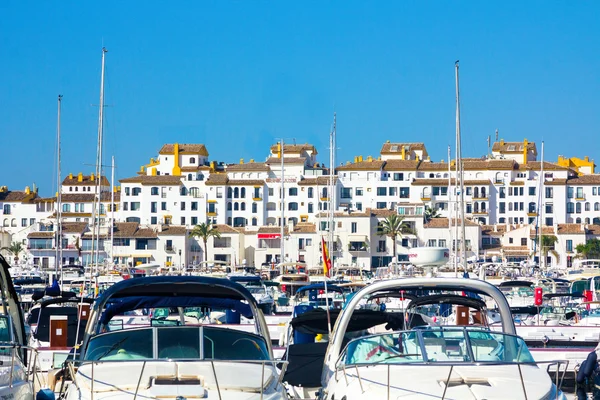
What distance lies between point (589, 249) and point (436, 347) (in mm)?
93943

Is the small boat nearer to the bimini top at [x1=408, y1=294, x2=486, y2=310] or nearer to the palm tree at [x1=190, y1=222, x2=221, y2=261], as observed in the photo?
the bimini top at [x1=408, y1=294, x2=486, y2=310]

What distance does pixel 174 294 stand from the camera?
40.6 ft

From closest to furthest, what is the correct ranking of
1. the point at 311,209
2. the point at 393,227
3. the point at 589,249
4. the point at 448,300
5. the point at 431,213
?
1. the point at 448,300
2. the point at 589,249
3. the point at 393,227
4. the point at 431,213
5. the point at 311,209

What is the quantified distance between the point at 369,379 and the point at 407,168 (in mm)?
105680

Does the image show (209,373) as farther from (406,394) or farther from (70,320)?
(70,320)

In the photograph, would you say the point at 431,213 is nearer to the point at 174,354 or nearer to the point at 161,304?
the point at 161,304

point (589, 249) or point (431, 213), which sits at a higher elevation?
point (431, 213)

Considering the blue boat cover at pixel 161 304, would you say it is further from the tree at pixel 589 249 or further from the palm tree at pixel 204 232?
the tree at pixel 589 249

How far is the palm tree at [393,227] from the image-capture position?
101500 mm

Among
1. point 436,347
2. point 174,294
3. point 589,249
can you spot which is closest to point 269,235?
point 589,249

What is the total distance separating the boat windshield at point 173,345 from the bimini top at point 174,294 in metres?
0.65

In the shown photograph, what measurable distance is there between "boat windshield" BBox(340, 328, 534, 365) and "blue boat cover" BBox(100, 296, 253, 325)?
1866 mm

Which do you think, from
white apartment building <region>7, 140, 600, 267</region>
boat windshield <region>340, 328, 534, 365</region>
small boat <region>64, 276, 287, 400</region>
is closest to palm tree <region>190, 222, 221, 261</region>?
white apartment building <region>7, 140, 600, 267</region>

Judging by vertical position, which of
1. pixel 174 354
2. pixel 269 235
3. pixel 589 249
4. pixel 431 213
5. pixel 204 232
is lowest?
pixel 174 354
